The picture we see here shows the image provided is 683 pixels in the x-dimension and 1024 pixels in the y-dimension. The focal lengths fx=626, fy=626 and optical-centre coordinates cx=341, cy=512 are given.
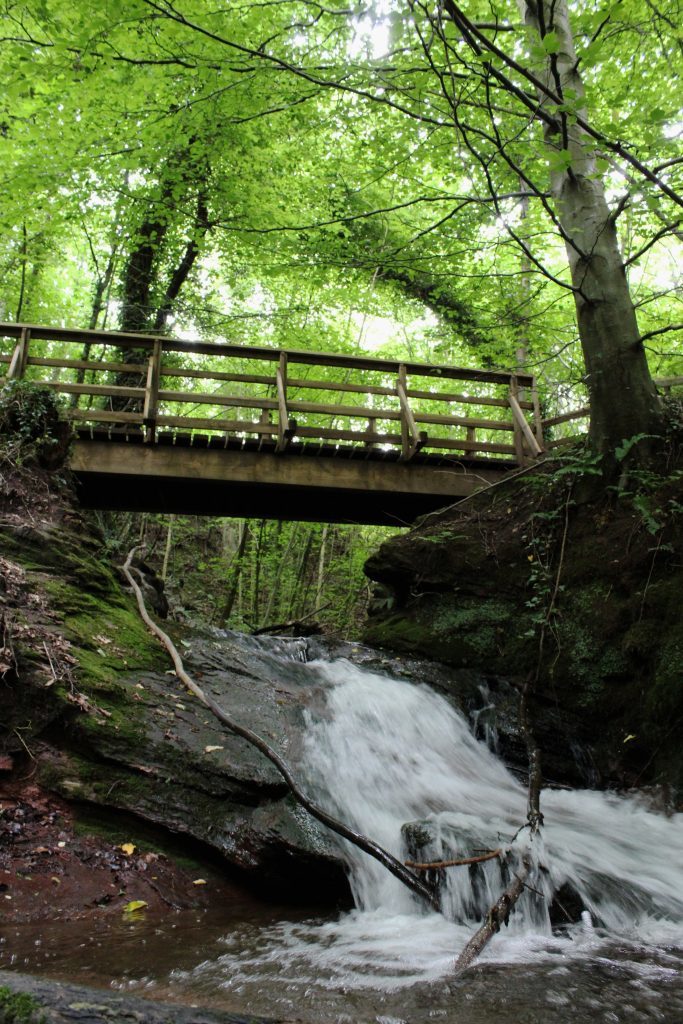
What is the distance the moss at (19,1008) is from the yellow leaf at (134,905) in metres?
1.90

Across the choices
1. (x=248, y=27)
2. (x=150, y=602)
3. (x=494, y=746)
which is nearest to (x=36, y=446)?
(x=150, y=602)

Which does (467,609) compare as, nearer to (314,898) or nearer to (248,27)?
(314,898)

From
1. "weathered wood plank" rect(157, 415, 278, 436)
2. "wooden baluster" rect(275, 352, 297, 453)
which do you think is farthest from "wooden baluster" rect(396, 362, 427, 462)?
"weathered wood plank" rect(157, 415, 278, 436)

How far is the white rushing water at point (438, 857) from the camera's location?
8.82 ft

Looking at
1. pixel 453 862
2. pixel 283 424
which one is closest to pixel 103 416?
pixel 283 424

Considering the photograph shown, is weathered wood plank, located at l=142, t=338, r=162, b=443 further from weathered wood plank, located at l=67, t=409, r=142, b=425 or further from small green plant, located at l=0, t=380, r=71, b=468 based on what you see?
small green plant, located at l=0, t=380, r=71, b=468

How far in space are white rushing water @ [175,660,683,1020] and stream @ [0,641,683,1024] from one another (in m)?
0.01

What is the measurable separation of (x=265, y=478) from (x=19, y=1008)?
7110 mm

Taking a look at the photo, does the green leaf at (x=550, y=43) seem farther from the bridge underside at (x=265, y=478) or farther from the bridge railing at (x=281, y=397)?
the bridge underside at (x=265, y=478)

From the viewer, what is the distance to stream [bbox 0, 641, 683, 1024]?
2268 millimetres

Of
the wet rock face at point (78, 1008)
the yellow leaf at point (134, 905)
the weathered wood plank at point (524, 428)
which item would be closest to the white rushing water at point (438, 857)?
the yellow leaf at point (134, 905)

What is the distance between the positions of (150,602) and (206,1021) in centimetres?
540

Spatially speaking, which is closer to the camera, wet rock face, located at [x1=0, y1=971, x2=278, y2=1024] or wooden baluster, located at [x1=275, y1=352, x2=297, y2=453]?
wet rock face, located at [x1=0, y1=971, x2=278, y2=1024]

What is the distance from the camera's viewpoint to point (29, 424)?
6.30 m
